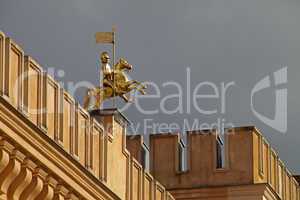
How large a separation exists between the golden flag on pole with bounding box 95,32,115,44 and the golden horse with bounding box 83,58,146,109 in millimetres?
955

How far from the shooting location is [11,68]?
4159 cm

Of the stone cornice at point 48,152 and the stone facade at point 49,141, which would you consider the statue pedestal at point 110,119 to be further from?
the stone cornice at point 48,152

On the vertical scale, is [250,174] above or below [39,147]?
above

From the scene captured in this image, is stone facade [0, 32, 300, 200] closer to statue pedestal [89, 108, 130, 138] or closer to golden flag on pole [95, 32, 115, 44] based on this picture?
statue pedestal [89, 108, 130, 138]

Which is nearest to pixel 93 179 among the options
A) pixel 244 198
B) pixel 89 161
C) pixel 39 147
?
pixel 89 161

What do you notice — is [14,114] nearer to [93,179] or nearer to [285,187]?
[93,179]

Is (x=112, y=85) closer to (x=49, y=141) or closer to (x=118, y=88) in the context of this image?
(x=118, y=88)

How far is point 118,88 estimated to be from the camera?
163 feet

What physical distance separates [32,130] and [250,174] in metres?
17.6

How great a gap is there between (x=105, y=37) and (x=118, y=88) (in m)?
1.16

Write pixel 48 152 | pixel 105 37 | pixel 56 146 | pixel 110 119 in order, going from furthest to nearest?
pixel 105 37 < pixel 110 119 < pixel 56 146 < pixel 48 152

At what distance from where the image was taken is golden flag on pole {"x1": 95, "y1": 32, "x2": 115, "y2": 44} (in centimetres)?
4925

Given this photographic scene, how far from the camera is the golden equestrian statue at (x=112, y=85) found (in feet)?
162

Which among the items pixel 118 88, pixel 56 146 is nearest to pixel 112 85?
pixel 118 88
